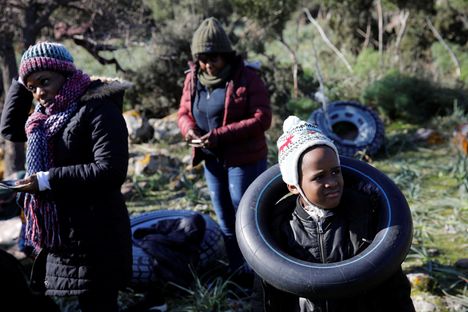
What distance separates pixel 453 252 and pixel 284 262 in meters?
2.81

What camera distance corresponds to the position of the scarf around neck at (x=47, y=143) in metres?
2.37

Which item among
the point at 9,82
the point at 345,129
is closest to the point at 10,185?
the point at 9,82

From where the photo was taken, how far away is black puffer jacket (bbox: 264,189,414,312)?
1.87 meters

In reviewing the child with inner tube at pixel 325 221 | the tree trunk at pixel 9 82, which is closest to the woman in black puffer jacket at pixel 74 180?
the child with inner tube at pixel 325 221

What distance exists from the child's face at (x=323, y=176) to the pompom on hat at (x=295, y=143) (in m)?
0.03

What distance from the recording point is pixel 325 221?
1919mm

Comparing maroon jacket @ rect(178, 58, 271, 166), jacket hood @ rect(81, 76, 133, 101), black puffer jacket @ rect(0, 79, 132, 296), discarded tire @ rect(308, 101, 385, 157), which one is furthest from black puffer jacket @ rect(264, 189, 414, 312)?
discarded tire @ rect(308, 101, 385, 157)

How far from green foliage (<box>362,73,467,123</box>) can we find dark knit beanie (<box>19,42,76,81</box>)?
6.18 meters

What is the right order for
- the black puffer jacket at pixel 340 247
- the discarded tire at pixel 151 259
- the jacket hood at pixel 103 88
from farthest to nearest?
the discarded tire at pixel 151 259, the jacket hood at pixel 103 88, the black puffer jacket at pixel 340 247

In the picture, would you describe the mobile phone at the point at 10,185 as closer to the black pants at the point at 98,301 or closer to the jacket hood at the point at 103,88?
the jacket hood at the point at 103,88

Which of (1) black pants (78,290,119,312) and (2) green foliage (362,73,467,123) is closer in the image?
(1) black pants (78,290,119,312)

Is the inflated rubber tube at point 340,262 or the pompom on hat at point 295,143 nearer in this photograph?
the inflated rubber tube at point 340,262

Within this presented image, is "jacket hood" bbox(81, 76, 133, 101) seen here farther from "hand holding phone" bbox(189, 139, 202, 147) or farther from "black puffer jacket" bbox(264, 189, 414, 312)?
"black puffer jacket" bbox(264, 189, 414, 312)

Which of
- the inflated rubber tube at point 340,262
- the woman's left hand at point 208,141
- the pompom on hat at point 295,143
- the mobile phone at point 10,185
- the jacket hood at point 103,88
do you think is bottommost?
the inflated rubber tube at point 340,262
